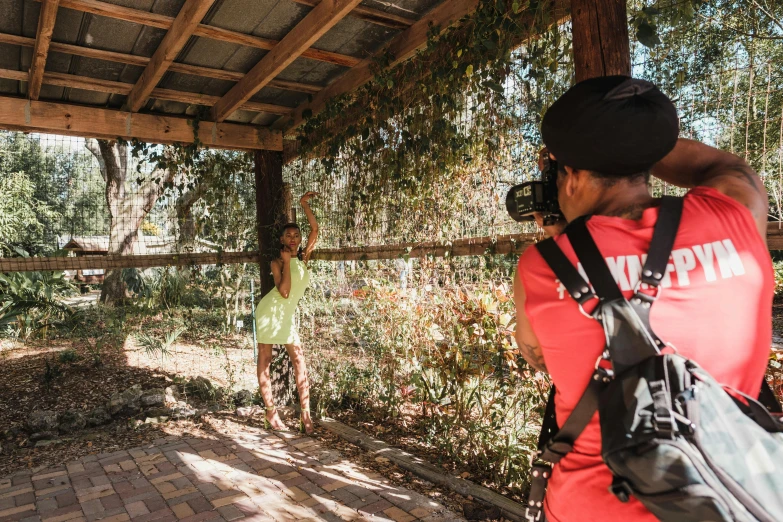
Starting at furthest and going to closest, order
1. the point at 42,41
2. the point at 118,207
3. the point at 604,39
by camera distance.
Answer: the point at 118,207, the point at 42,41, the point at 604,39

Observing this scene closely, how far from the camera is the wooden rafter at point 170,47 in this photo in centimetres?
273

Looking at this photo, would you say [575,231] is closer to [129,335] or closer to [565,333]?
[565,333]

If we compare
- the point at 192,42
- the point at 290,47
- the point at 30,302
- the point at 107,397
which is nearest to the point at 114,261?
the point at 107,397

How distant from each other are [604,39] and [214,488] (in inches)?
132

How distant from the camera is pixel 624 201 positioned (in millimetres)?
1083

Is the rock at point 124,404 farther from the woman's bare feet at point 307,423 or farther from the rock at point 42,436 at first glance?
the woman's bare feet at point 307,423

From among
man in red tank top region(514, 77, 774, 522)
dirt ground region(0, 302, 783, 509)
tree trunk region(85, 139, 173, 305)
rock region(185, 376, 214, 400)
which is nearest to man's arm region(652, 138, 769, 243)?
man in red tank top region(514, 77, 774, 522)

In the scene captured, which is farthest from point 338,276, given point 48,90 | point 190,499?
point 48,90

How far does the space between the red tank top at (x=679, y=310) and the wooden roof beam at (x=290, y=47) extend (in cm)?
209

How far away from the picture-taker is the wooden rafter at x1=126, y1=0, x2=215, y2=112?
273 centimetres

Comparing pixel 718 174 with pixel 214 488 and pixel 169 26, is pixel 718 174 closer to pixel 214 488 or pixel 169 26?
pixel 169 26

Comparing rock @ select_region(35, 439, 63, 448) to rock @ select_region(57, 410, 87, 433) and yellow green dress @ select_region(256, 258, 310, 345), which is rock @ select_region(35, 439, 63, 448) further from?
yellow green dress @ select_region(256, 258, 310, 345)

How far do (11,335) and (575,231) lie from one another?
1029 centimetres

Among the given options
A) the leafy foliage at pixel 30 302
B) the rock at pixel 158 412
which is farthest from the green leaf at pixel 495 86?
the leafy foliage at pixel 30 302
